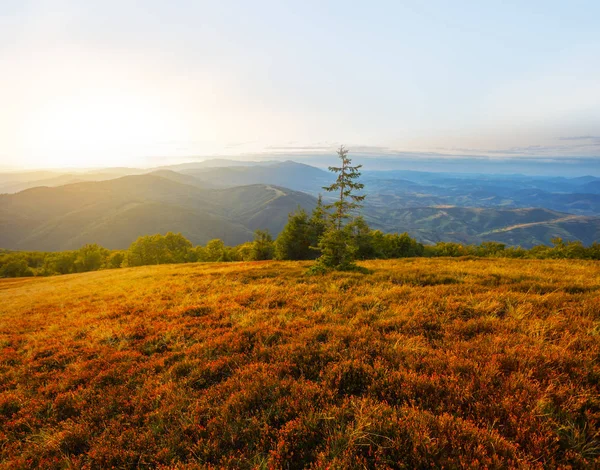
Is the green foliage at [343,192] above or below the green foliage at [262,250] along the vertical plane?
above

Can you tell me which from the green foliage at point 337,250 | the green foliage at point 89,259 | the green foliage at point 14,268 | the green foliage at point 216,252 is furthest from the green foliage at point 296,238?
the green foliage at point 14,268

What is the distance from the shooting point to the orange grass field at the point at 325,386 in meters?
3.65

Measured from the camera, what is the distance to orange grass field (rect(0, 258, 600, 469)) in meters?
3.65

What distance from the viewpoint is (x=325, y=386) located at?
16.0 ft

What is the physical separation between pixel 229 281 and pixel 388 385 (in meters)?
11.4

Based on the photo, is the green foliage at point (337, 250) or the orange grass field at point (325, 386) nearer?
the orange grass field at point (325, 386)

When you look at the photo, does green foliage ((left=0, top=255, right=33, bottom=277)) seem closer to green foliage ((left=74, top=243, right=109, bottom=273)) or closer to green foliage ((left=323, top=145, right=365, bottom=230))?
green foliage ((left=74, top=243, right=109, bottom=273))

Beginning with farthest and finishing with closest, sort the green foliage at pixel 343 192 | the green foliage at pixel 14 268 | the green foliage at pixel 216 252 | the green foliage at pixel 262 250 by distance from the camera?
the green foliage at pixel 14 268 → the green foliage at pixel 216 252 → the green foliage at pixel 262 250 → the green foliage at pixel 343 192

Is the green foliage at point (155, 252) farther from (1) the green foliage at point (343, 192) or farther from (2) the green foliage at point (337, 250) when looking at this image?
(2) the green foliage at point (337, 250)

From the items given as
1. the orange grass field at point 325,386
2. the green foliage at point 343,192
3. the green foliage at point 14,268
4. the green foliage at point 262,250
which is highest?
the green foliage at point 343,192

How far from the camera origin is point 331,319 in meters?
7.82

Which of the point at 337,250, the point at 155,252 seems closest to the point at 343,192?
the point at 337,250

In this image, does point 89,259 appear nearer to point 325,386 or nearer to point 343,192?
point 343,192

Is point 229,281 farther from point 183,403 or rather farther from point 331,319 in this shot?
point 183,403
